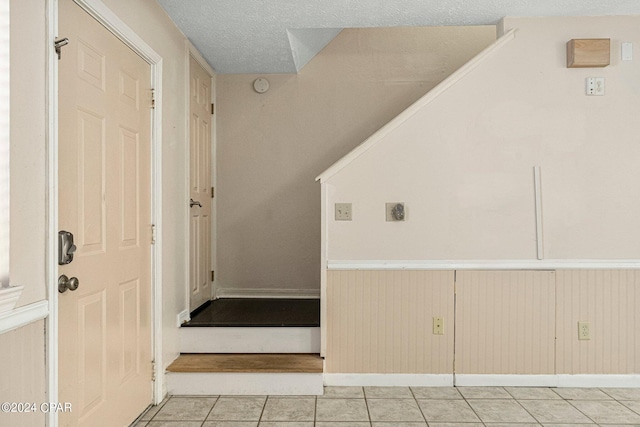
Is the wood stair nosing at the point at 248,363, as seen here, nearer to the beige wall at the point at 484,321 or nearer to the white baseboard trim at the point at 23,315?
the beige wall at the point at 484,321

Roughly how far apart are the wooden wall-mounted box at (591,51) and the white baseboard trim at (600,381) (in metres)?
2.01

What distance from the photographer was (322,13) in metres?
2.69

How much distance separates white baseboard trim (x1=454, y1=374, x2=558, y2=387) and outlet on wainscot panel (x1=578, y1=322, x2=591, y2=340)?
31cm

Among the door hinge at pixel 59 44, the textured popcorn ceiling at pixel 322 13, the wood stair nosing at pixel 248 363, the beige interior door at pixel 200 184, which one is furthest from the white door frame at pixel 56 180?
the beige interior door at pixel 200 184

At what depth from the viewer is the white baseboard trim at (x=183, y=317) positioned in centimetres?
291

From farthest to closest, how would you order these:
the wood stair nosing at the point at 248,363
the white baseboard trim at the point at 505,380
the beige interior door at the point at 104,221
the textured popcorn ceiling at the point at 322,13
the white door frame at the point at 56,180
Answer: the white baseboard trim at the point at 505,380, the wood stair nosing at the point at 248,363, the textured popcorn ceiling at the point at 322,13, the beige interior door at the point at 104,221, the white door frame at the point at 56,180

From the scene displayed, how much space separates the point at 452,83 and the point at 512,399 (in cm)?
201

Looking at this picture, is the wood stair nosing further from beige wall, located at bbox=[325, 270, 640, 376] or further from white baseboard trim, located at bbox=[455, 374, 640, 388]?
white baseboard trim, located at bbox=[455, 374, 640, 388]

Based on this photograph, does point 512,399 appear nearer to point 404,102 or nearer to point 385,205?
point 385,205

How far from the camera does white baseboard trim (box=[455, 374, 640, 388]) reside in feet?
9.23

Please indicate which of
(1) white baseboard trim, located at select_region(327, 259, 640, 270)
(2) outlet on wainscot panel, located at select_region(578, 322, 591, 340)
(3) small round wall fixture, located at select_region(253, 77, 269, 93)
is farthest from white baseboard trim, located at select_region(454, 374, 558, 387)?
(3) small round wall fixture, located at select_region(253, 77, 269, 93)

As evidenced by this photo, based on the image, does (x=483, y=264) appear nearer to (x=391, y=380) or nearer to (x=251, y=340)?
(x=391, y=380)

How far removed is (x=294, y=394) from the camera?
108 inches

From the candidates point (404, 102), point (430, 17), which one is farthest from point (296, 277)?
point (430, 17)
